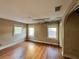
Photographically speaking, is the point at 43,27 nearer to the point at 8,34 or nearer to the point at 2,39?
the point at 8,34

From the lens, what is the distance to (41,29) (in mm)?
6617

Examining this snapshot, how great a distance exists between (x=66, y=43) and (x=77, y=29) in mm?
897

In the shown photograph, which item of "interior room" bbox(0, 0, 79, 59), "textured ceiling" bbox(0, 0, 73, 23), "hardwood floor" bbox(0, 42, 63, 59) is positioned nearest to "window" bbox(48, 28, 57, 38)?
"interior room" bbox(0, 0, 79, 59)

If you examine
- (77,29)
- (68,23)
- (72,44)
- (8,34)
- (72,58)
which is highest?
(68,23)

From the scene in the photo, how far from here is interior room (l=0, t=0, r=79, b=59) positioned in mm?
2122

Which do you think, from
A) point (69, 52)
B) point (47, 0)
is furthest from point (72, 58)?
point (47, 0)

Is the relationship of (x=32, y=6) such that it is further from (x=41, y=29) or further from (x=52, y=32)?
(x=41, y=29)

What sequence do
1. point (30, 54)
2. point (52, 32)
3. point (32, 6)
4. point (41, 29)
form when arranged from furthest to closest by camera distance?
point (41, 29) → point (52, 32) → point (30, 54) → point (32, 6)

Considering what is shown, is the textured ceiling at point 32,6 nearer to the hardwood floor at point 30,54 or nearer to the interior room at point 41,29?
the interior room at point 41,29

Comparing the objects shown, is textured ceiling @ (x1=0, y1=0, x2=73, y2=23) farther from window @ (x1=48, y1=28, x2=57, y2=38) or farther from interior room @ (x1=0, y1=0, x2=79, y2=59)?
window @ (x1=48, y1=28, x2=57, y2=38)

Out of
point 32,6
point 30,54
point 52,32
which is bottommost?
point 30,54

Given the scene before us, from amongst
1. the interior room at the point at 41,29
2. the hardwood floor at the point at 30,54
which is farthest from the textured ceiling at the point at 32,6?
the hardwood floor at the point at 30,54

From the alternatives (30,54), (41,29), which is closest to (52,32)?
(41,29)

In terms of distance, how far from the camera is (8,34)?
4988mm
